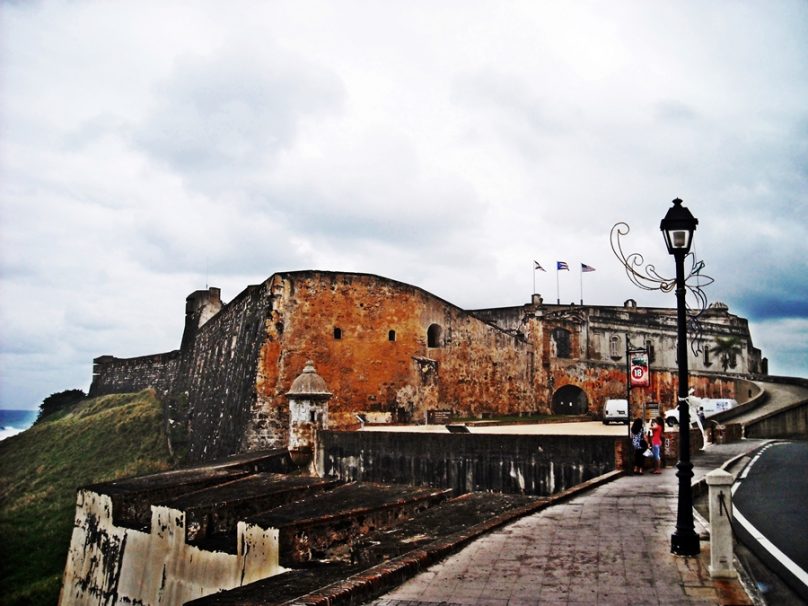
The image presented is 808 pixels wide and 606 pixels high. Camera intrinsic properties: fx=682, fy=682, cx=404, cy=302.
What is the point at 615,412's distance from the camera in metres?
25.4

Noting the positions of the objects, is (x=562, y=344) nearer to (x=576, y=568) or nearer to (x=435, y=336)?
(x=435, y=336)

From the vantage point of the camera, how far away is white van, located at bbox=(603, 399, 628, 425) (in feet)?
82.4

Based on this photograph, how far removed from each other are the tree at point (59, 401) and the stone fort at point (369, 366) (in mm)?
23258

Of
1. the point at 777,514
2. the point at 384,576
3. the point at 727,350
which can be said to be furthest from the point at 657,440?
the point at 727,350

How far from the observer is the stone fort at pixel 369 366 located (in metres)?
22.4

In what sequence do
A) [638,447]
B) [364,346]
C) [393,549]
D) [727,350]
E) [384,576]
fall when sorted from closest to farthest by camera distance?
1. [384,576]
2. [393,549]
3. [638,447]
4. [364,346]
5. [727,350]

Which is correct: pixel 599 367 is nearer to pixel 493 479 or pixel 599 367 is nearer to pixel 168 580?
pixel 493 479

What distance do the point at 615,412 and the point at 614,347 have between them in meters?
15.8

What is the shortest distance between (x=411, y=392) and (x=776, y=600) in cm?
1917

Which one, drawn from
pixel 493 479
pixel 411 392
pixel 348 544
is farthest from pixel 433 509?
pixel 411 392

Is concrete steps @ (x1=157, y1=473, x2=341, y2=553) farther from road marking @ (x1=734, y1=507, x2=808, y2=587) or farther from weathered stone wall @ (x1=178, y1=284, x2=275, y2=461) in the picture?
weathered stone wall @ (x1=178, y1=284, x2=275, y2=461)

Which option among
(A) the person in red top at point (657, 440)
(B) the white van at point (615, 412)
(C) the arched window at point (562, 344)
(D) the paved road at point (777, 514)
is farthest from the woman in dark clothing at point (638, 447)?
(C) the arched window at point (562, 344)

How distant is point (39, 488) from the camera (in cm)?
2950

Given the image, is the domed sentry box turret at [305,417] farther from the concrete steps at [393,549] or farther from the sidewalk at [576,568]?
the sidewalk at [576,568]
